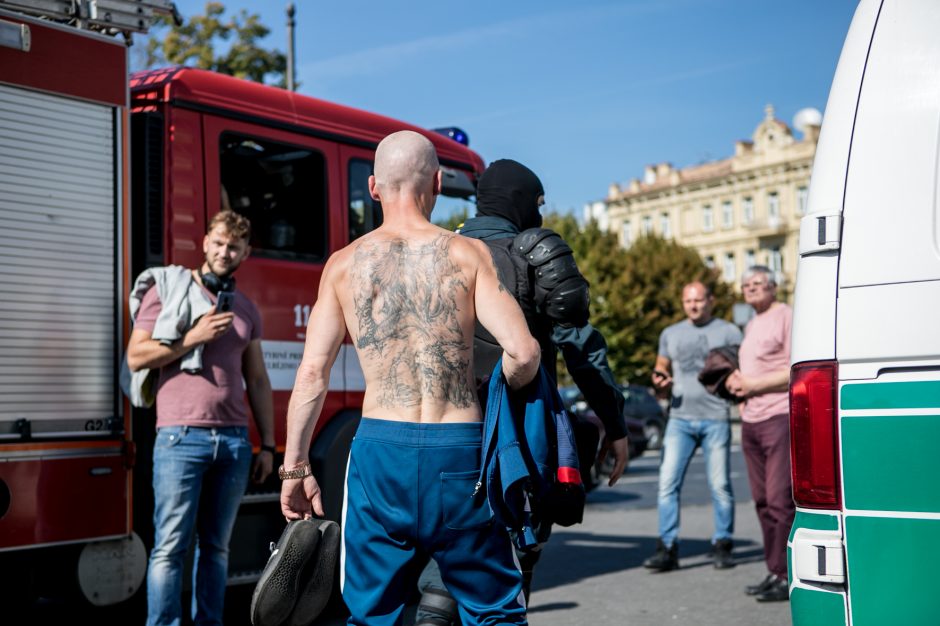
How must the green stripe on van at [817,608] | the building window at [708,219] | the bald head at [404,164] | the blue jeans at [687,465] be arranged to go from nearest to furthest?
1. the green stripe on van at [817,608]
2. the bald head at [404,164]
3. the blue jeans at [687,465]
4. the building window at [708,219]

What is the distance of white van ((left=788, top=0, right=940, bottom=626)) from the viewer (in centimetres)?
266

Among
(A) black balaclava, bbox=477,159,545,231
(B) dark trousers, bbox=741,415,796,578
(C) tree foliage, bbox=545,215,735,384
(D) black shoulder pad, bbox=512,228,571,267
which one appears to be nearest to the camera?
(D) black shoulder pad, bbox=512,228,571,267

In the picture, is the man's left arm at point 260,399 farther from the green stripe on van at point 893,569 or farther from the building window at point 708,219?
the building window at point 708,219

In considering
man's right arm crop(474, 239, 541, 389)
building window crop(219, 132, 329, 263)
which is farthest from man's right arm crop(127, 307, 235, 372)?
man's right arm crop(474, 239, 541, 389)

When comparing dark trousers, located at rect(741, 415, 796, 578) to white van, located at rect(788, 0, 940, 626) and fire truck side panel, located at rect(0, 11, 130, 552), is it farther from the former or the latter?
white van, located at rect(788, 0, 940, 626)

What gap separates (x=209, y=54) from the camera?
2219 cm

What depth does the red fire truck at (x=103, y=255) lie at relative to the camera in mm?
5168

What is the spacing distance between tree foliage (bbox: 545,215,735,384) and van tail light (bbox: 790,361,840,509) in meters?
46.5

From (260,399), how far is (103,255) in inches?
39.8

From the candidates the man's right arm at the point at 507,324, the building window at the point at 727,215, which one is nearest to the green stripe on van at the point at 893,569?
the man's right arm at the point at 507,324

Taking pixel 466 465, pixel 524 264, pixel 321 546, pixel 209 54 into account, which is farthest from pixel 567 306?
pixel 209 54

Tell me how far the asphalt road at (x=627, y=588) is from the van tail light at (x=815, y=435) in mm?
3528

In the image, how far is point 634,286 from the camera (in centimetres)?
5344

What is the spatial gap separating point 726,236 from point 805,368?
72827mm
